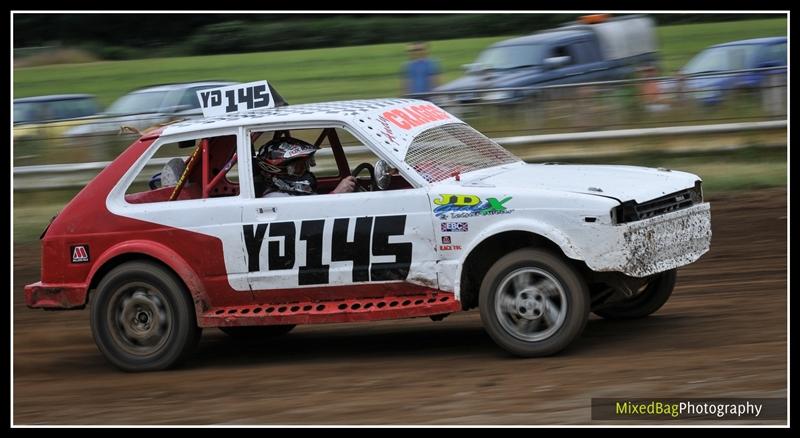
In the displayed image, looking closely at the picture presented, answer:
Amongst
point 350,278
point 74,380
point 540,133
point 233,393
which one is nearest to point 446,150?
point 350,278

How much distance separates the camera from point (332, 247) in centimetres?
732

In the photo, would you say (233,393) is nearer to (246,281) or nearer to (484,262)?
(246,281)

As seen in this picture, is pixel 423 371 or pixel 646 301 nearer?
pixel 423 371

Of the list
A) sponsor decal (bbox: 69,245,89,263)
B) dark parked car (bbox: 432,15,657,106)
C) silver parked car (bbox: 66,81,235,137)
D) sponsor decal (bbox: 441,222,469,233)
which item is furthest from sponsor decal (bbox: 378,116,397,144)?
dark parked car (bbox: 432,15,657,106)

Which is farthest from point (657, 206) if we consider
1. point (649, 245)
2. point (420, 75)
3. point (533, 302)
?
point (420, 75)

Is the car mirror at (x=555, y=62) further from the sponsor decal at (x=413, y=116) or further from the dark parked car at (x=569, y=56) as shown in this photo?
the sponsor decal at (x=413, y=116)

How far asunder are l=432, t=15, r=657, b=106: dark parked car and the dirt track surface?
737 cm

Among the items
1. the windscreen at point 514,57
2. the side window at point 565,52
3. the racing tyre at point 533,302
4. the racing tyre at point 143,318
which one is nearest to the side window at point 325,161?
the racing tyre at point 143,318

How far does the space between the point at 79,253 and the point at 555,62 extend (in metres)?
10.3

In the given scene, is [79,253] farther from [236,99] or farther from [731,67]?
[731,67]

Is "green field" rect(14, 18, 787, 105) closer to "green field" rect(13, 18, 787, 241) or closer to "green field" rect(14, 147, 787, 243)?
"green field" rect(13, 18, 787, 241)

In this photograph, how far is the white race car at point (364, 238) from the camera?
6.95 meters

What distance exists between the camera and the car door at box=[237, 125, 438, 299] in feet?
23.5

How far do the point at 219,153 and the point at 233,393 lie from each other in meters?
1.83
